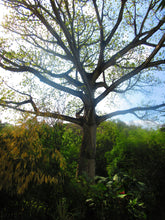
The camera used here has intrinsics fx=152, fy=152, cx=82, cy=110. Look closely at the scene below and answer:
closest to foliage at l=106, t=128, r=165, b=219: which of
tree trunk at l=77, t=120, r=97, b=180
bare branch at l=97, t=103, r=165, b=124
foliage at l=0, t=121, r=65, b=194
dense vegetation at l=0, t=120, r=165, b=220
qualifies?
dense vegetation at l=0, t=120, r=165, b=220

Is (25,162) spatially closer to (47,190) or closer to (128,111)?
(47,190)

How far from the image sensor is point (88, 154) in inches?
254

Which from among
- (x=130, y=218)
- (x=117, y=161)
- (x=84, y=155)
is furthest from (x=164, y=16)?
(x=130, y=218)

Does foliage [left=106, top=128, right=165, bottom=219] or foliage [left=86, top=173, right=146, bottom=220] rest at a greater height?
foliage [left=106, top=128, right=165, bottom=219]

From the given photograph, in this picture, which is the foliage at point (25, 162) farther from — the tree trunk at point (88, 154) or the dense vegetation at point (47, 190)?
the tree trunk at point (88, 154)

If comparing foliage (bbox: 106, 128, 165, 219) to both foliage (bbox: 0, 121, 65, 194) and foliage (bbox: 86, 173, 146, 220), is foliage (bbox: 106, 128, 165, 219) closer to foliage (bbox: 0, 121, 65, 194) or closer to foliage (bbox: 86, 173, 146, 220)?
foliage (bbox: 86, 173, 146, 220)

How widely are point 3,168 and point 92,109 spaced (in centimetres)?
450

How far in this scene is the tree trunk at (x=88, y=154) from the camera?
6.28 meters

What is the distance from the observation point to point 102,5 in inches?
275

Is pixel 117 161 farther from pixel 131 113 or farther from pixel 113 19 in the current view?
pixel 113 19

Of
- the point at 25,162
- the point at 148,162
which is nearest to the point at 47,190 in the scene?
the point at 25,162

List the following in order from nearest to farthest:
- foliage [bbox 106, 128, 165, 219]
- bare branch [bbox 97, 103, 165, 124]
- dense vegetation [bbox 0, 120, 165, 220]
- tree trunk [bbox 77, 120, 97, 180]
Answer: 1. dense vegetation [bbox 0, 120, 165, 220]
2. foliage [bbox 106, 128, 165, 219]
3. tree trunk [bbox 77, 120, 97, 180]
4. bare branch [bbox 97, 103, 165, 124]

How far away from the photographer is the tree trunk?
628 cm

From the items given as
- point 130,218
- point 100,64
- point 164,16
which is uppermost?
point 164,16
